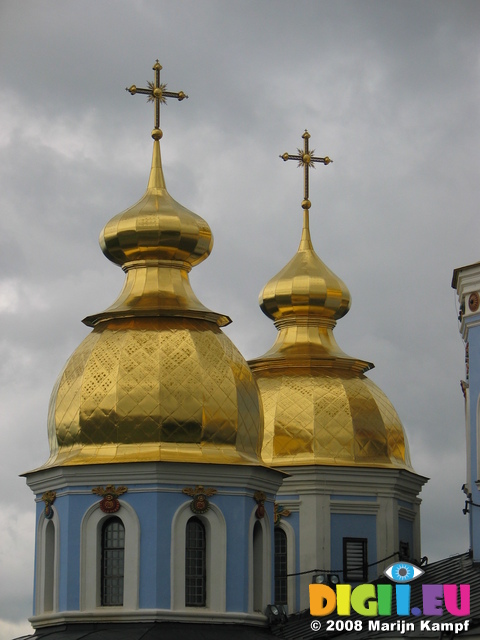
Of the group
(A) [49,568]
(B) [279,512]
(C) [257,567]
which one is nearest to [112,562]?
(A) [49,568]

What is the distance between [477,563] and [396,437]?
27.5ft

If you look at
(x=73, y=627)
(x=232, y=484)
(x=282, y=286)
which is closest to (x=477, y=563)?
(x=232, y=484)

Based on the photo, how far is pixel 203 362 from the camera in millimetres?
39750

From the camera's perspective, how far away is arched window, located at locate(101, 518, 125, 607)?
38.3 m

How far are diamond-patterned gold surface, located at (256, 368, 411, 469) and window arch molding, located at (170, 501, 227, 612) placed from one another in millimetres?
7106

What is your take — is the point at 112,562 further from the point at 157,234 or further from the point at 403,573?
the point at 157,234

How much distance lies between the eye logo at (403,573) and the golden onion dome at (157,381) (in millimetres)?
3531

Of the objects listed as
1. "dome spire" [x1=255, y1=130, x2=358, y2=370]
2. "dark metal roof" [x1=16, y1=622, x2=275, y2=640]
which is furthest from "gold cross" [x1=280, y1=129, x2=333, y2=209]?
"dark metal roof" [x1=16, y1=622, x2=275, y2=640]

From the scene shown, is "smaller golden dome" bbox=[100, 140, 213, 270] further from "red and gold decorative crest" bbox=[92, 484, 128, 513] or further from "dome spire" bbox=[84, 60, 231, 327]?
"red and gold decorative crest" bbox=[92, 484, 128, 513]

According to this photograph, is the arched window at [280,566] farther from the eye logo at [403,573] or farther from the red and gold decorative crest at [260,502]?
the red and gold decorative crest at [260,502]

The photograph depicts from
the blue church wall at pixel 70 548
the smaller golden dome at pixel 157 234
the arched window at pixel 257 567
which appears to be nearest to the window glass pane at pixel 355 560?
the arched window at pixel 257 567

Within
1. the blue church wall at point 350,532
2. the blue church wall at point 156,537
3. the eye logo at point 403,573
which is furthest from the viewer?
the blue church wall at point 350,532

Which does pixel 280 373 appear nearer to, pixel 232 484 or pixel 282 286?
pixel 282 286

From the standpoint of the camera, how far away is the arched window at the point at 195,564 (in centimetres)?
3828
